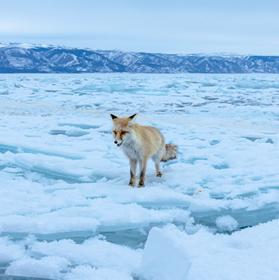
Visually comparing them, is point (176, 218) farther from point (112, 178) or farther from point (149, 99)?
point (149, 99)

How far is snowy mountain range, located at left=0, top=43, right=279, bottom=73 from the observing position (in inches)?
3231

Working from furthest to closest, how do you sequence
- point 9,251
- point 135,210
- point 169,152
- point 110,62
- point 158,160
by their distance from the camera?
point 110,62 < point 169,152 < point 158,160 < point 135,210 < point 9,251

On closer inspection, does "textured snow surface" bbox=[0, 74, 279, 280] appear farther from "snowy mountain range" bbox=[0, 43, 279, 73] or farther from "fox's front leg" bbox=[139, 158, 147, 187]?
"snowy mountain range" bbox=[0, 43, 279, 73]

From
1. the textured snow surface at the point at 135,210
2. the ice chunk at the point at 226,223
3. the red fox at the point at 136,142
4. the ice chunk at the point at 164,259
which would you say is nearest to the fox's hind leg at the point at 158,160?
the red fox at the point at 136,142

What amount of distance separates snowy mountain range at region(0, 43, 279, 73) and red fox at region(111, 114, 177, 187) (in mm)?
73856

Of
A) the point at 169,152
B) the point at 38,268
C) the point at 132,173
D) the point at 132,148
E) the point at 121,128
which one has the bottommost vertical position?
the point at 169,152

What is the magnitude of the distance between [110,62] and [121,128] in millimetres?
82994

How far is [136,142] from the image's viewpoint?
6.34m

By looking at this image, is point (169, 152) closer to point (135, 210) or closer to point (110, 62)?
point (135, 210)

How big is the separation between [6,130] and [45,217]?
7501 mm

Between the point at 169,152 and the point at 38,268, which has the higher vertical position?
the point at 38,268

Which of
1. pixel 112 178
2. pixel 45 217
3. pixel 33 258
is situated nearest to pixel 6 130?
pixel 112 178

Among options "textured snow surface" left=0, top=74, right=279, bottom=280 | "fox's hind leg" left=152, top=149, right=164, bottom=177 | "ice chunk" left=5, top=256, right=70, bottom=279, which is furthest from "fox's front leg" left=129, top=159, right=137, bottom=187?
"ice chunk" left=5, top=256, right=70, bottom=279

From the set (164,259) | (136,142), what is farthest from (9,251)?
(136,142)
